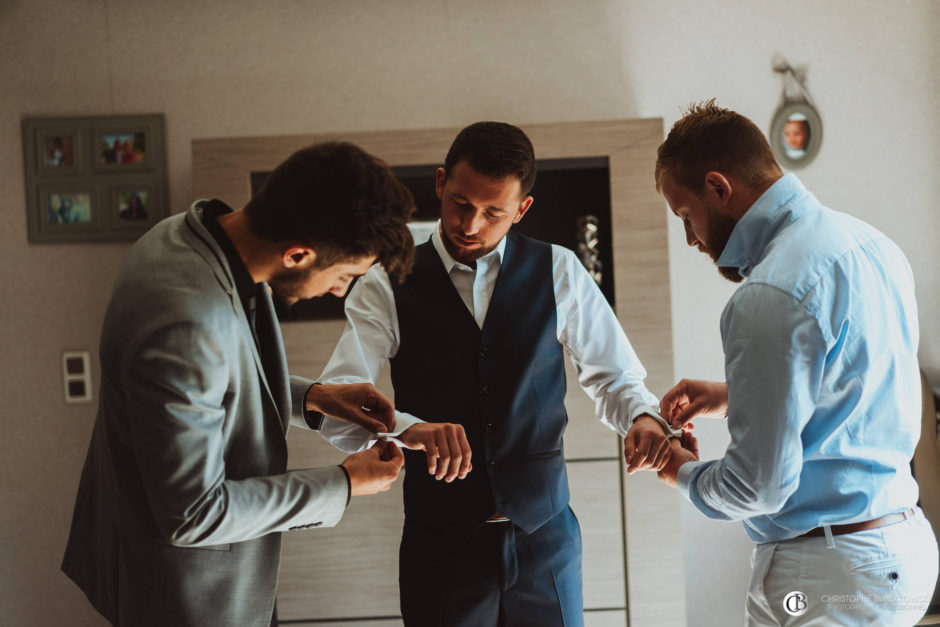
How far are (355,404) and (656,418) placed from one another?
0.71 metres

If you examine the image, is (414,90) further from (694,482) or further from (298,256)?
(694,482)

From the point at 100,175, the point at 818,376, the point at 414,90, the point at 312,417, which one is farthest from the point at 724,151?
the point at 100,175

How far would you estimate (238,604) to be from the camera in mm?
1252

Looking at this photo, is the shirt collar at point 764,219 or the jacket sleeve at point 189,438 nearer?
the jacket sleeve at point 189,438

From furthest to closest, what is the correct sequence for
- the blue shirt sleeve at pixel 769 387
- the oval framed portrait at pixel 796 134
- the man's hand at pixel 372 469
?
1. the oval framed portrait at pixel 796 134
2. the man's hand at pixel 372 469
3. the blue shirt sleeve at pixel 769 387

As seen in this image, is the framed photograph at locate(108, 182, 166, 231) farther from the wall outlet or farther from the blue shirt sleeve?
the blue shirt sleeve

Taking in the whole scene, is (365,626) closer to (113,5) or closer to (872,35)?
(113,5)

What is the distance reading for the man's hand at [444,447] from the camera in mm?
1512

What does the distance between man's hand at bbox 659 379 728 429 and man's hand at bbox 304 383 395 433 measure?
67 cm

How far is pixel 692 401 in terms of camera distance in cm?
179

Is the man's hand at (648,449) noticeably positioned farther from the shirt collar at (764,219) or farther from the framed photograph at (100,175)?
the framed photograph at (100,175)

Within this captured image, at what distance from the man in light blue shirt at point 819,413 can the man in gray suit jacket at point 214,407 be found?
61cm

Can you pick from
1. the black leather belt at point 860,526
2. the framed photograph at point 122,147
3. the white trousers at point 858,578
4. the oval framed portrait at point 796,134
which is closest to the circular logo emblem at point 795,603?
the white trousers at point 858,578

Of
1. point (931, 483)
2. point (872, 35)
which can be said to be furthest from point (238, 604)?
point (872, 35)
